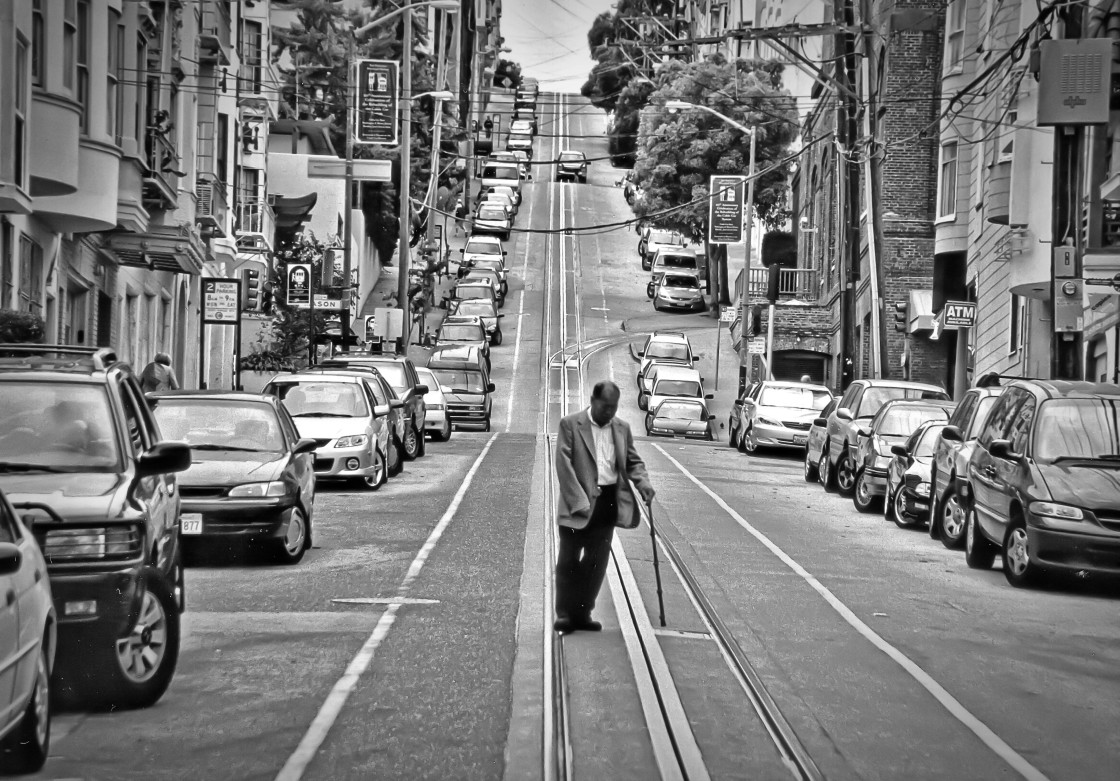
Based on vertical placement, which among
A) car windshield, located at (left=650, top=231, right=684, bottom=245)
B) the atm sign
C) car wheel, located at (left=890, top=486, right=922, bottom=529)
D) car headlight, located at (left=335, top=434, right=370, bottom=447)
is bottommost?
car wheel, located at (left=890, top=486, right=922, bottom=529)

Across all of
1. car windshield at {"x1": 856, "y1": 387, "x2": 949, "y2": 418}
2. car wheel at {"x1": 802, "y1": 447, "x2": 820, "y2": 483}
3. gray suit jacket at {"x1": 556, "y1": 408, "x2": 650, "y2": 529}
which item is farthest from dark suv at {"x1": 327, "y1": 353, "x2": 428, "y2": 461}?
gray suit jacket at {"x1": 556, "y1": 408, "x2": 650, "y2": 529}

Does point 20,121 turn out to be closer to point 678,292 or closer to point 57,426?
point 57,426

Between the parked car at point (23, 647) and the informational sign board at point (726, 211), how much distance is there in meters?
45.1

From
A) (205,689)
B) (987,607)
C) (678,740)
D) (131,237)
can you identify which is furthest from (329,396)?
(678,740)

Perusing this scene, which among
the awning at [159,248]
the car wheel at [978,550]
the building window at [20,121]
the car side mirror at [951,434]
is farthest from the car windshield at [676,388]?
the car wheel at [978,550]

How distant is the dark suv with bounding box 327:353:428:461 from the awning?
3.46 m

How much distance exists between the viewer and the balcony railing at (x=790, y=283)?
6144 cm

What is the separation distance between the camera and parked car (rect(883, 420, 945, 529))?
21172mm

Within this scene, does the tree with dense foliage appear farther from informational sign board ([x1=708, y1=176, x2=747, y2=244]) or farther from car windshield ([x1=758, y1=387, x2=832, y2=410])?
car windshield ([x1=758, y1=387, x2=832, y2=410])

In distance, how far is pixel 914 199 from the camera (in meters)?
46.8

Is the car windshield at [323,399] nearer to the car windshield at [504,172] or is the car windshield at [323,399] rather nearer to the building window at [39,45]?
the building window at [39,45]

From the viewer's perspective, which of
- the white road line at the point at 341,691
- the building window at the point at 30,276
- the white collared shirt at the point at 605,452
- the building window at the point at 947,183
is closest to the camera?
the white road line at the point at 341,691

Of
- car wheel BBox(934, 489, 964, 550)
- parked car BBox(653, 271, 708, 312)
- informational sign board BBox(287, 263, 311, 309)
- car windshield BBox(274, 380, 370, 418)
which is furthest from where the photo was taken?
parked car BBox(653, 271, 708, 312)

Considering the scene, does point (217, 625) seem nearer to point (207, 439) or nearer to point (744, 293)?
point (207, 439)
